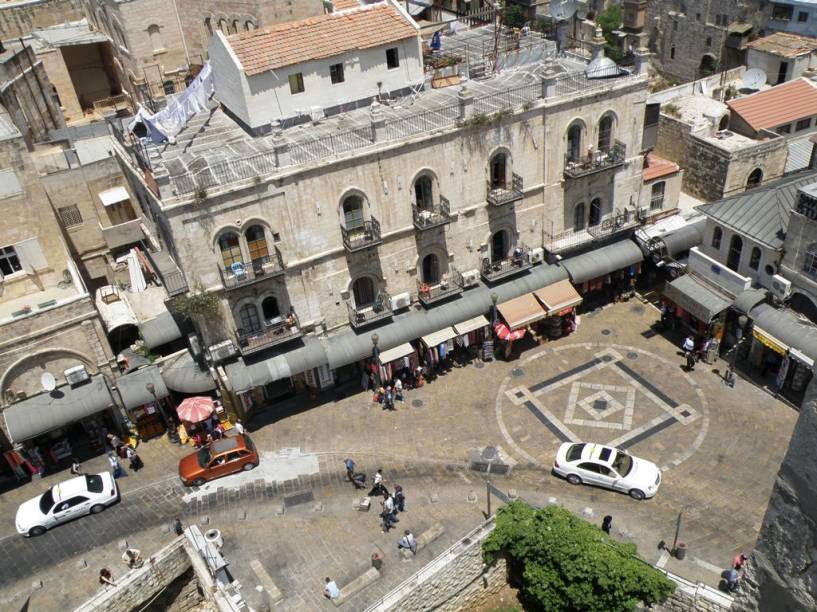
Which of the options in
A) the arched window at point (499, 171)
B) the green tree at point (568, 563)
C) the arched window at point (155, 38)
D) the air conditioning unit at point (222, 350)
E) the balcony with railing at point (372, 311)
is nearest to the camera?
the green tree at point (568, 563)

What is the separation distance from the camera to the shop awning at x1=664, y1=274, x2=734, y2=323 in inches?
1412

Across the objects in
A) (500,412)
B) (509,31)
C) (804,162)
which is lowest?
(500,412)

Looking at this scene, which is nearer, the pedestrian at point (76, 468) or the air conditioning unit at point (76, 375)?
the air conditioning unit at point (76, 375)

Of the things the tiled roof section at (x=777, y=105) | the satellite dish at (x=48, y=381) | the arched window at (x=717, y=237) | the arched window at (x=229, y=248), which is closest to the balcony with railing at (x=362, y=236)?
the arched window at (x=229, y=248)

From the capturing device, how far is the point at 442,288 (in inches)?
1478

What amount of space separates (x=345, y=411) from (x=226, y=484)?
7089mm

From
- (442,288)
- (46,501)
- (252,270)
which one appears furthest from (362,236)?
(46,501)

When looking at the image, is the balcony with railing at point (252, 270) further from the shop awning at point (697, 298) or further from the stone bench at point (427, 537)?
the shop awning at point (697, 298)

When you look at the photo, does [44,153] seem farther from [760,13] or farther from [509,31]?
[760,13]

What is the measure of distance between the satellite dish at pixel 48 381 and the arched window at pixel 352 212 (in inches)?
626

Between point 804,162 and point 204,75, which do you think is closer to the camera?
point 204,75

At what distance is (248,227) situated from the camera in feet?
104

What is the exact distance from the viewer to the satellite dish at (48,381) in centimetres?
3300

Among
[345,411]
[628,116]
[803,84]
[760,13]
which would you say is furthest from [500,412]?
[760,13]
